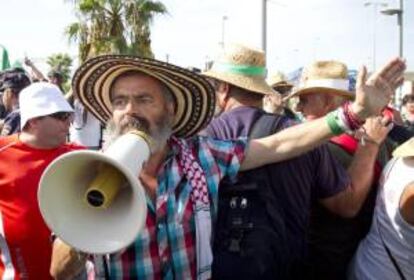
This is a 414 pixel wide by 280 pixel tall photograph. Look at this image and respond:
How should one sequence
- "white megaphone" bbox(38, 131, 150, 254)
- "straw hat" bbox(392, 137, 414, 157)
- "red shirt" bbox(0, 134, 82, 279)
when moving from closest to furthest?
1. "white megaphone" bbox(38, 131, 150, 254)
2. "straw hat" bbox(392, 137, 414, 157)
3. "red shirt" bbox(0, 134, 82, 279)

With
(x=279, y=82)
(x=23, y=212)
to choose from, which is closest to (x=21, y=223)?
(x=23, y=212)

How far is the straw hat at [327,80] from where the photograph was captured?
3.40 metres

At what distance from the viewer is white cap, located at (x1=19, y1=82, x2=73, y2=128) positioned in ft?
11.7

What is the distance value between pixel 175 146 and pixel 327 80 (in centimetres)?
136

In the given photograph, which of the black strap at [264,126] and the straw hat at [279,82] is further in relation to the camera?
the straw hat at [279,82]

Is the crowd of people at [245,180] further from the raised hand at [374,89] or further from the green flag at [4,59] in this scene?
the green flag at [4,59]

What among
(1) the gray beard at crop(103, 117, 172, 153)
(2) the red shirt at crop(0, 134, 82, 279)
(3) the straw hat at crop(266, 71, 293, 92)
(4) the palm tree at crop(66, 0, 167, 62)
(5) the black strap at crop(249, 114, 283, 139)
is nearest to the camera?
(1) the gray beard at crop(103, 117, 172, 153)

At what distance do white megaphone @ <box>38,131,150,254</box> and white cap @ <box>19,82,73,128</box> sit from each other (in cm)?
178

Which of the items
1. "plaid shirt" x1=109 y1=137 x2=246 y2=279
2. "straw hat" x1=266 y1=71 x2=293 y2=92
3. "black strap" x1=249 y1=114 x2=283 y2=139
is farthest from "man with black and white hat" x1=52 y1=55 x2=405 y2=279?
"straw hat" x1=266 y1=71 x2=293 y2=92

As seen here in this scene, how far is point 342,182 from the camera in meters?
2.70

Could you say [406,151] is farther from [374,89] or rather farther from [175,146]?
[175,146]

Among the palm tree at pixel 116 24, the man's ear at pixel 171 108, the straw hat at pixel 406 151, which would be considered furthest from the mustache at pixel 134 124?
the palm tree at pixel 116 24

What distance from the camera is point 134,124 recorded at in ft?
7.24

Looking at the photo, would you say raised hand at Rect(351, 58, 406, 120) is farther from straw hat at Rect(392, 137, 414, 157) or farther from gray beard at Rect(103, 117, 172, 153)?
gray beard at Rect(103, 117, 172, 153)
